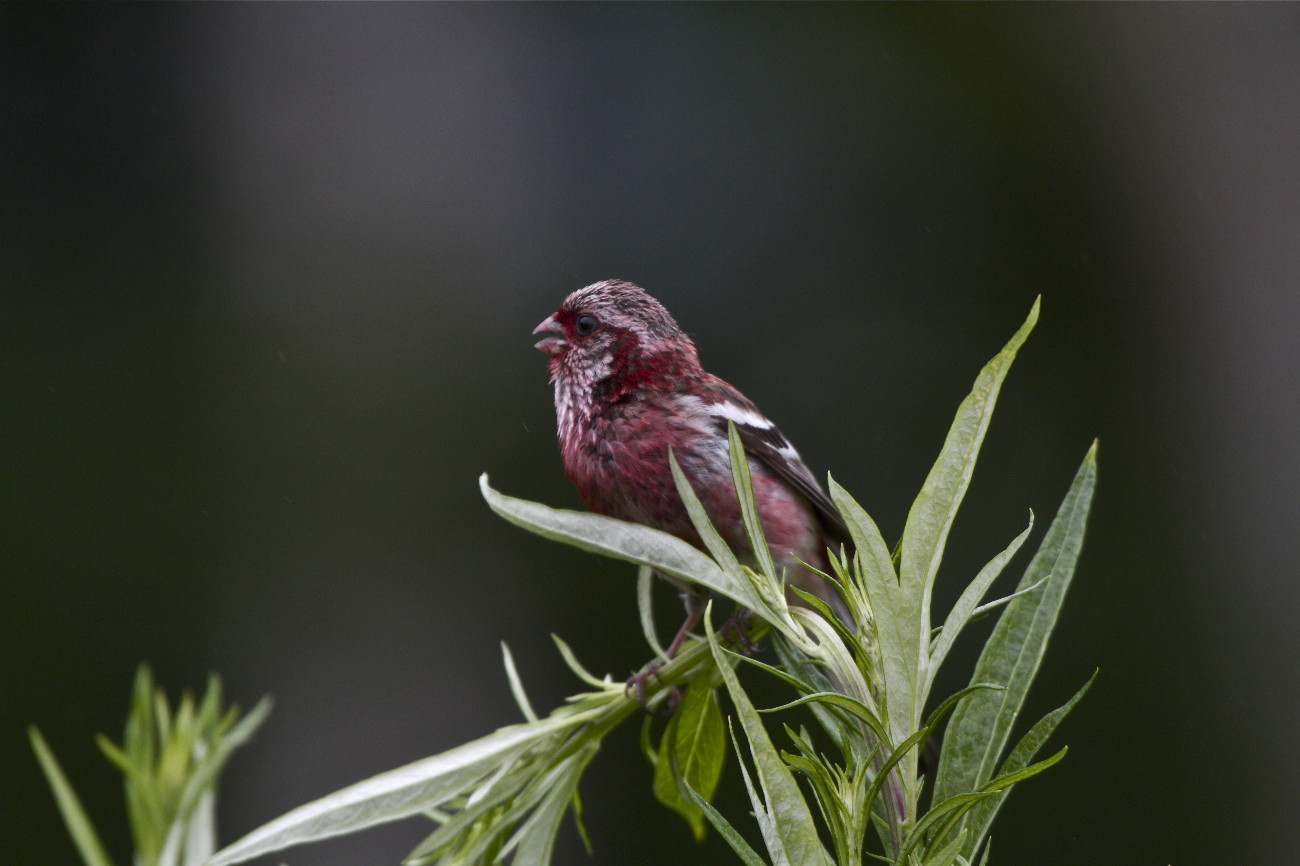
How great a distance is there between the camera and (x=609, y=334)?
1.63 metres

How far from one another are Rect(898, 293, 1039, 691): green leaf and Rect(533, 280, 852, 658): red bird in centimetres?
66

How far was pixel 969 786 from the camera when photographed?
82 cm

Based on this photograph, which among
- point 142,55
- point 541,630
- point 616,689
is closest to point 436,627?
point 541,630

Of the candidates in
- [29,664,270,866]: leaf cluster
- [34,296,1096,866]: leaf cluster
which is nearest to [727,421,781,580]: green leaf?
[34,296,1096,866]: leaf cluster

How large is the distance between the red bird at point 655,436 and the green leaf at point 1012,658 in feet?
2.02

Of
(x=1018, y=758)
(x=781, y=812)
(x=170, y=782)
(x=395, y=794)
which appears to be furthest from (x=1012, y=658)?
(x=170, y=782)

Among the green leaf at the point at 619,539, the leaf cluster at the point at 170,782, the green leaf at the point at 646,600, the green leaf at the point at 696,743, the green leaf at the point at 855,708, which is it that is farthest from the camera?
the green leaf at the point at 646,600

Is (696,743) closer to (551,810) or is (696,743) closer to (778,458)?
(551,810)

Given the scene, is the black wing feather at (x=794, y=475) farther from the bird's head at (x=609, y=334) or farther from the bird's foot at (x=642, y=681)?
the bird's foot at (x=642, y=681)

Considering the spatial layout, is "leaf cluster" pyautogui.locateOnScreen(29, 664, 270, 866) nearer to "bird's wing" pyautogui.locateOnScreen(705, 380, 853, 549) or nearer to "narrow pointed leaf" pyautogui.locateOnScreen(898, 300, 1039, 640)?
"narrow pointed leaf" pyautogui.locateOnScreen(898, 300, 1039, 640)

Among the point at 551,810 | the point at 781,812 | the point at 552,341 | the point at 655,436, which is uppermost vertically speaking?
the point at 552,341

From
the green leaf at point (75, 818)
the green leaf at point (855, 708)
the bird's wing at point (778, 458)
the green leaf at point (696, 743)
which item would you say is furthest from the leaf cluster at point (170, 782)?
the bird's wing at point (778, 458)

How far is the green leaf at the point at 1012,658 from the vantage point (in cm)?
84

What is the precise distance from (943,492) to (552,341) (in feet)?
3.22
